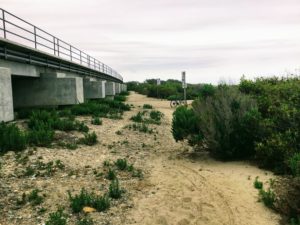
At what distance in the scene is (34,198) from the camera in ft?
20.5

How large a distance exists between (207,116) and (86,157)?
10.6ft

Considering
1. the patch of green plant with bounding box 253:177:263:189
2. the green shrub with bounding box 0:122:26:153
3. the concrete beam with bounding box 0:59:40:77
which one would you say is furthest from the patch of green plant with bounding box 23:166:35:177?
the concrete beam with bounding box 0:59:40:77

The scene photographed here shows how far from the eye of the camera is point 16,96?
16703 mm

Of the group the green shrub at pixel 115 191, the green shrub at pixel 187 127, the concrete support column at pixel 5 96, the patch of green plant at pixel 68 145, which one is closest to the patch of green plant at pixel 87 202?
the green shrub at pixel 115 191

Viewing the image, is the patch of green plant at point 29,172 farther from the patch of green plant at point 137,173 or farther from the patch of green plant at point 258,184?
the patch of green plant at point 258,184

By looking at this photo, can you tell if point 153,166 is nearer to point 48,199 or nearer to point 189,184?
point 189,184

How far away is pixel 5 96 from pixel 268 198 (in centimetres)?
816

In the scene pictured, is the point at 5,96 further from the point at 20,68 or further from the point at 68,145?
the point at 20,68

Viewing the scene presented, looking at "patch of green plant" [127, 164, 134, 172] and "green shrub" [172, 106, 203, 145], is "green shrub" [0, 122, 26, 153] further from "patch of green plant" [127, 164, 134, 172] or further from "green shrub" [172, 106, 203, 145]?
"green shrub" [172, 106, 203, 145]

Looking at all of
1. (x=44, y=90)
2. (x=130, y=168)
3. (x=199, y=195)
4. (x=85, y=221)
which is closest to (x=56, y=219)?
(x=85, y=221)

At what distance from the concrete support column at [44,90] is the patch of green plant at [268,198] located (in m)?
12.7

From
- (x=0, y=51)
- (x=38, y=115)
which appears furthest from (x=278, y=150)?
(x=0, y=51)

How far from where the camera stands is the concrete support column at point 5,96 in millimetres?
10820

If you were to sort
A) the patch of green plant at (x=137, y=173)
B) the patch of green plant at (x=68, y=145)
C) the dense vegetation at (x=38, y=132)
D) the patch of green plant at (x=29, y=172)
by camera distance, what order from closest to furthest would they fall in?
the patch of green plant at (x=29, y=172) < the patch of green plant at (x=137, y=173) < the dense vegetation at (x=38, y=132) < the patch of green plant at (x=68, y=145)
